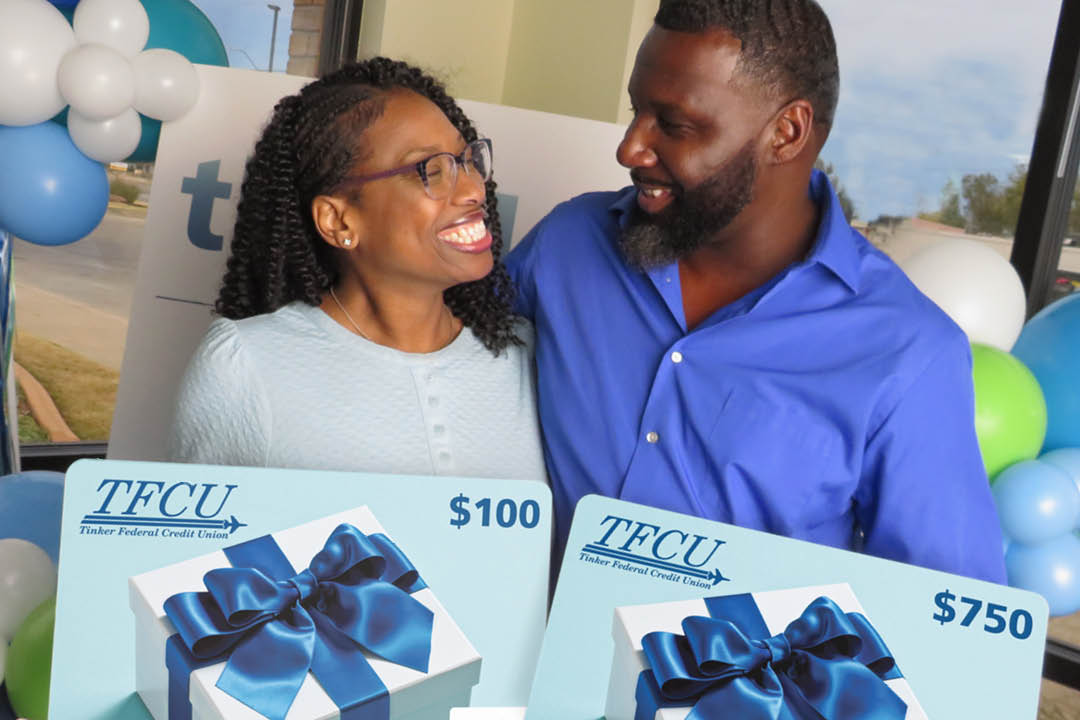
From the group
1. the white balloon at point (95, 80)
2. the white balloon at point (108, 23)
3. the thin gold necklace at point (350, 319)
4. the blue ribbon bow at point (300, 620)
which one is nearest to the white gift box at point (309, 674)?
the blue ribbon bow at point (300, 620)

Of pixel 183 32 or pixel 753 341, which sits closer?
pixel 753 341

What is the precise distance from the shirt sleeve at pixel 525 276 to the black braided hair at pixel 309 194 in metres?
0.05

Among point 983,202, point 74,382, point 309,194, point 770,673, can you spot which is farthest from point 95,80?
point 74,382

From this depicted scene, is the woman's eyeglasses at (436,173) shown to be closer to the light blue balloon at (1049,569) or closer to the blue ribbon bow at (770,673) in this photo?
the blue ribbon bow at (770,673)

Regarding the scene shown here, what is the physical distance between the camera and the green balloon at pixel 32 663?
3.91 feet

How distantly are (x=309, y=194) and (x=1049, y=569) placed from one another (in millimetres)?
1458

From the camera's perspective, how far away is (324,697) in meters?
0.91

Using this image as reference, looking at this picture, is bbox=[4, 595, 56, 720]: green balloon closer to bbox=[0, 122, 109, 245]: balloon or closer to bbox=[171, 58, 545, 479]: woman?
bbox=[171, 58, 545, 479]: woman

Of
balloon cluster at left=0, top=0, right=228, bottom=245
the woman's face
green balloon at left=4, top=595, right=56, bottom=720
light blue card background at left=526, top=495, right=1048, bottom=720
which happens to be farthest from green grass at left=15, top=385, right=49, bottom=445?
light blue card background at left=526, top=495, right=1048, bottom=720

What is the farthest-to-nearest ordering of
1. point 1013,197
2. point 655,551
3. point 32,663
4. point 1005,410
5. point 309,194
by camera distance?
1. point 1013,197
2. point 1005,410
3. point 309,194
4. point 32,663
5. point 655,551

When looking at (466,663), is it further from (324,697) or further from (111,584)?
(111,584)

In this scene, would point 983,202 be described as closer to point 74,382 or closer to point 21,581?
point 21,581

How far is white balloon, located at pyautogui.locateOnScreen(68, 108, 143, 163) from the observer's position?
1911 millimetres

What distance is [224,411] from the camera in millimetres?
1269
